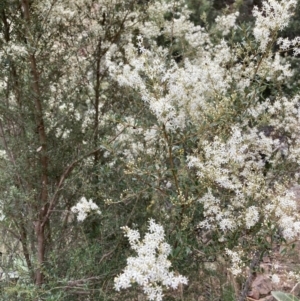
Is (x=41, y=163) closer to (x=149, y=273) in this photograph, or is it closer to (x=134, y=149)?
(x=134, y=149)

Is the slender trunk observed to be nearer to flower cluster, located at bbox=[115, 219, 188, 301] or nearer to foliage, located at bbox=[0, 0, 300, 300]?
foliage, located at bbox=[0, 0, 300, 300]

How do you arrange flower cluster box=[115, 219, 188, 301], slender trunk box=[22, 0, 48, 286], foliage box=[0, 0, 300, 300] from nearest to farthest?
flower cluster box=[115, 219, 188, 301] → foliage box=[0, 0, 300, 300] → slender trunk box=[22, 0, 48, 286]

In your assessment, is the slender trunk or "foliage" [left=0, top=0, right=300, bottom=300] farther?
the slender trunk

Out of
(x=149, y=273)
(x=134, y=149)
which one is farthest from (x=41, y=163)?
(x=149, y=273)

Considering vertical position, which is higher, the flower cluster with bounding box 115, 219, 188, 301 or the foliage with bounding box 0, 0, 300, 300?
the foliage with bounding box 0, 0, 300, 300

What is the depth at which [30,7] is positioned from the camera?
262 cm

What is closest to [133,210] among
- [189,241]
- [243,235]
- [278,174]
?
[189,241]

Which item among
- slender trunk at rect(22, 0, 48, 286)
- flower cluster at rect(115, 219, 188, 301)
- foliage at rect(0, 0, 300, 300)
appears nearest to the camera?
flower cluster at rect(115, 219, 188, 301)

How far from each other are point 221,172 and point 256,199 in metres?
0.27

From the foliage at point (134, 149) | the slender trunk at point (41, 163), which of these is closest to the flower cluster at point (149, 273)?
the foliage at point (134, 149)

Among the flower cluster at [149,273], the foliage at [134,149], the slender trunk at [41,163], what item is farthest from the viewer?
the slender trunk at [41,163]

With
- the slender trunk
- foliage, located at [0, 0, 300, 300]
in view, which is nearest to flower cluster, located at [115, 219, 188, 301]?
foliage, located at [0, 0, 300, 300]

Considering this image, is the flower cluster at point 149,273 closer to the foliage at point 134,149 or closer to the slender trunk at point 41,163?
the foliage at point 134,149

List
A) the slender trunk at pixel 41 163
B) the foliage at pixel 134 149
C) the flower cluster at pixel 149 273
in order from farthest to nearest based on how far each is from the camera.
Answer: the slender trunk at pixel 41 163
the foliage at pixel 134 149
the flower cluster at pixel 149 273
